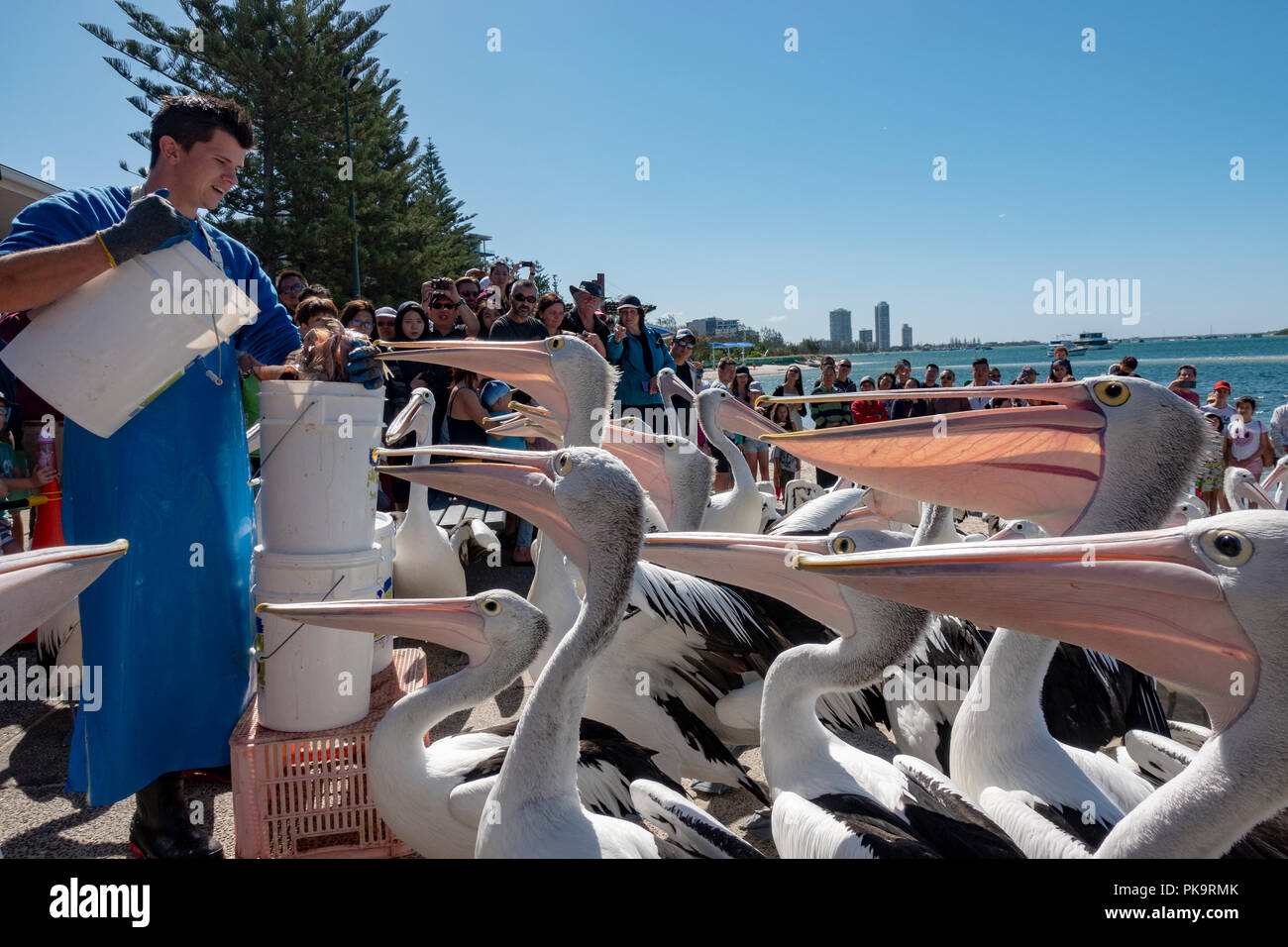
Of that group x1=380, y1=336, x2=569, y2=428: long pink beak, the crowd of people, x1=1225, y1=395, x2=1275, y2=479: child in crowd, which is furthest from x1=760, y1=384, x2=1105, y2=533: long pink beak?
x1=1225, y1=395, x2=1275, y2=479: child in crowd

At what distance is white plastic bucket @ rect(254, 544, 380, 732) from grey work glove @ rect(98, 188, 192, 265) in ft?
2.73

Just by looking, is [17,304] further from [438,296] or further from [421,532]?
[438,296]

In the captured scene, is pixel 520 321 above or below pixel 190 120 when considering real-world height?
below

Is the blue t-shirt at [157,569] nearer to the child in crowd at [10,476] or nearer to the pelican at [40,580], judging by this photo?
the pelican at [40,580]

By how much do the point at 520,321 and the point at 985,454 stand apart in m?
4.10

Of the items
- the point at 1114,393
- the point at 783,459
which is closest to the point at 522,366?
the point at 1114,393

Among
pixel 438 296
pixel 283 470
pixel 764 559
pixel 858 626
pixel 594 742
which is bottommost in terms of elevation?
pixel 594 742

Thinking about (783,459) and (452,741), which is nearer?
(452,741)

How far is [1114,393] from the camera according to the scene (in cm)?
169

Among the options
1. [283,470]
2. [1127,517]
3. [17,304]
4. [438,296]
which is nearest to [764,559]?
[1127,517]

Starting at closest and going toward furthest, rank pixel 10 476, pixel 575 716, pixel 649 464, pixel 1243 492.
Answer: pixel 575 716 → pixel 10 476 → pixel 649 464 → pixel 1243 492

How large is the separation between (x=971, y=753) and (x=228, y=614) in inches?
80.4

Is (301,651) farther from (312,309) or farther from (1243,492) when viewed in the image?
(1243,492)

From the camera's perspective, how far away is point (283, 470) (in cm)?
205
